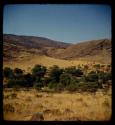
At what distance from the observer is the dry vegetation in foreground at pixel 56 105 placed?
5561 millimetres

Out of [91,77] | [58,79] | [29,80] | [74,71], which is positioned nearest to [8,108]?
[29,80]

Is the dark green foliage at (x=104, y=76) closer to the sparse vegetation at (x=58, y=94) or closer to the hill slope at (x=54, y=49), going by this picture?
the sparse vegetation at (x=58, y=94)

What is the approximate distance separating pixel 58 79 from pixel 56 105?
18.4 inches

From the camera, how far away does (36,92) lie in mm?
5773

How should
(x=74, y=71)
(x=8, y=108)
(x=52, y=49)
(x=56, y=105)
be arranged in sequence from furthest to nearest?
(x=52, y=49) < (x=74, y=71) < (x=56, y=105) < (x=8, y=108)

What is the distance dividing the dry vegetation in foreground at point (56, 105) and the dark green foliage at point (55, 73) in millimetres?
281

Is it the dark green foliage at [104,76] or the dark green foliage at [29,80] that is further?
the dark green foliage at [29,80]

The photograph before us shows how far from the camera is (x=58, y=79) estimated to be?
18.9 feet

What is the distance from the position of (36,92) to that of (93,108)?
41.8 inches

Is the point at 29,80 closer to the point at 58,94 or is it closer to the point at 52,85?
the point at 52,85

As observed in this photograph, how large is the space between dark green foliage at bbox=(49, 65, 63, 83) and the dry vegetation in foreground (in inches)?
11.0

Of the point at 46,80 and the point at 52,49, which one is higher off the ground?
the point at 52,49

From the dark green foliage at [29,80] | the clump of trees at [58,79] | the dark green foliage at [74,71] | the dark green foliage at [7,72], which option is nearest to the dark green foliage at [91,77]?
the clump of trees at [58,79]
